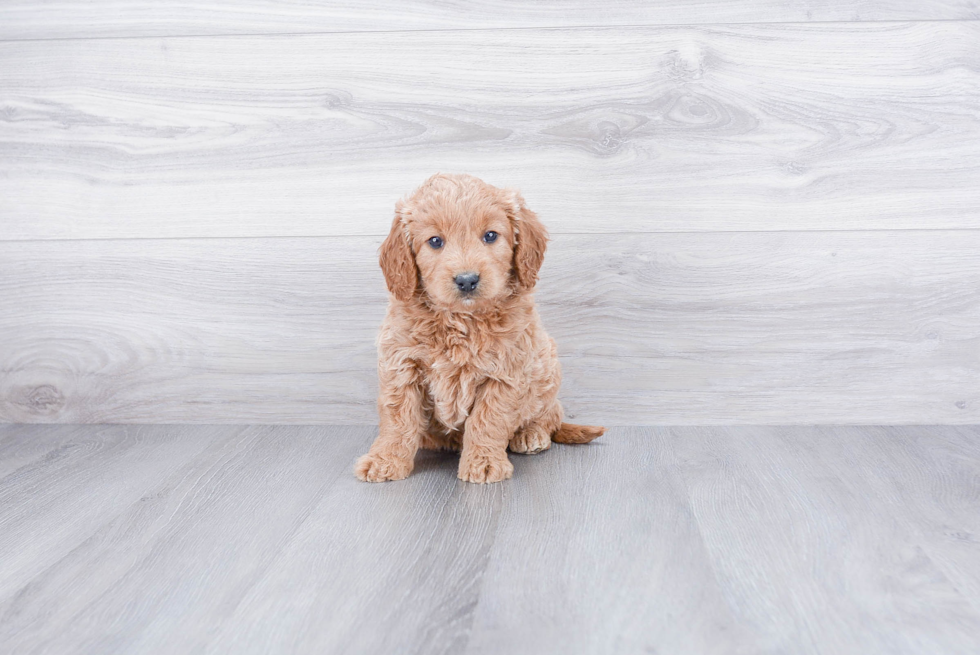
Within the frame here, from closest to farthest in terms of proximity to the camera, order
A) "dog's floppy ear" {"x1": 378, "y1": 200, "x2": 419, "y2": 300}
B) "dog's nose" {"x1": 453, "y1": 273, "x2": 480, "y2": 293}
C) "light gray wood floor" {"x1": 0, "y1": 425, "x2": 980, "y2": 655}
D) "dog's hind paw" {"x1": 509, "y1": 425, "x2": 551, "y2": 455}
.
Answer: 1. "light gray wood floor" {"x1": 0, "y1": 425, "x2": 980, "y2": 655}
2. "dog's nose" {"x1": 453, "y1": 273, "x2": 480, "y2": 293}
3. "dog's floppy ear" {"x1": 378, "y1": 200, "x2": 419, "y2": 300}
4. "dog's hind paw" {"x1": 509, "y1": 425, "x2": 551, "y2": 455}

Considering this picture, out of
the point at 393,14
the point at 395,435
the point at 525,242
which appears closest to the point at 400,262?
the point at 525,242

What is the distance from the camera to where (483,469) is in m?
1.84

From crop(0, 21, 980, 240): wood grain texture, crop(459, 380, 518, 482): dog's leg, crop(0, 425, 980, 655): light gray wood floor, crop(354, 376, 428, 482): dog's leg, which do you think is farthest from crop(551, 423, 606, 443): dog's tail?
crop(0, 21, 980, 240): wood grain texture

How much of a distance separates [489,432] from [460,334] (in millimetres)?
257

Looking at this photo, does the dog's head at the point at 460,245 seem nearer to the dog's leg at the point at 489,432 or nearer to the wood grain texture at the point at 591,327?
the dog's leg at the point at 489,432

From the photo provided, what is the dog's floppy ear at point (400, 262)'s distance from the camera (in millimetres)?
1807

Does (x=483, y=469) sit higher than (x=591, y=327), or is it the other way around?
(x=591, y=327)

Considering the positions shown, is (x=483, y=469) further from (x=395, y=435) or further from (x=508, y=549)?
(x=508, y=549)

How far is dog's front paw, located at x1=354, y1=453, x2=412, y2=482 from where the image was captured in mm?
1853

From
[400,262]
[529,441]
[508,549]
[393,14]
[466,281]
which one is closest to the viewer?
[508,549]

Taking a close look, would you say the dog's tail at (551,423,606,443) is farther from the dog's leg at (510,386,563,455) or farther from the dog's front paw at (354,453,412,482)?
the dog's front paw at (354,453,412,482)

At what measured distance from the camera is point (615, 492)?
177cm

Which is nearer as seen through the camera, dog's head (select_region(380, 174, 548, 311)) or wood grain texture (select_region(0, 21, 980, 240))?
dog's head (select_region(380, 174, 548, 311))

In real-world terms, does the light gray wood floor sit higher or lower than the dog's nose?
lower
